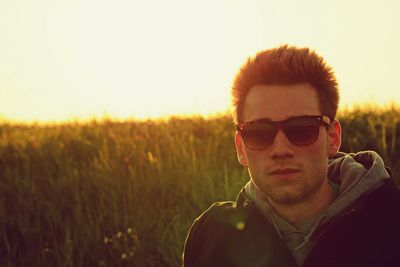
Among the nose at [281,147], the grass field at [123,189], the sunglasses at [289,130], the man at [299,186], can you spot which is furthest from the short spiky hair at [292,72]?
the grass field at [123,189]

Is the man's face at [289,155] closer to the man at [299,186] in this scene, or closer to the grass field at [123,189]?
the man at [299,186]

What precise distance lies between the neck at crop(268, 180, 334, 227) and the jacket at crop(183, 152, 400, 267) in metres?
0.13

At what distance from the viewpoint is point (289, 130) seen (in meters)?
2.59

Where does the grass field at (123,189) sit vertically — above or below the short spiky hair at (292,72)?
below

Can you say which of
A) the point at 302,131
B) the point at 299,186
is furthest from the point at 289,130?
the point at 299,186

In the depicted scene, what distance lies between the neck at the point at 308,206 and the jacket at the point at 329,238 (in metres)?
0.13

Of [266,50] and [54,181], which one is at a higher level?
[266,50]

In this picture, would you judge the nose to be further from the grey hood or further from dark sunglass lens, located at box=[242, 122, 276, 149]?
the grey hood

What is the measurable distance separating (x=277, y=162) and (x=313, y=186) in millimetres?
224

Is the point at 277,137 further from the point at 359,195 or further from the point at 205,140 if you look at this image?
the point at 205,140

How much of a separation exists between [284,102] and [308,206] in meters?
0.56

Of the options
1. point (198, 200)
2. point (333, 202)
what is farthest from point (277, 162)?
point (198, 200)

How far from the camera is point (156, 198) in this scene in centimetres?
598

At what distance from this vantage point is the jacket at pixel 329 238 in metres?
2.37
